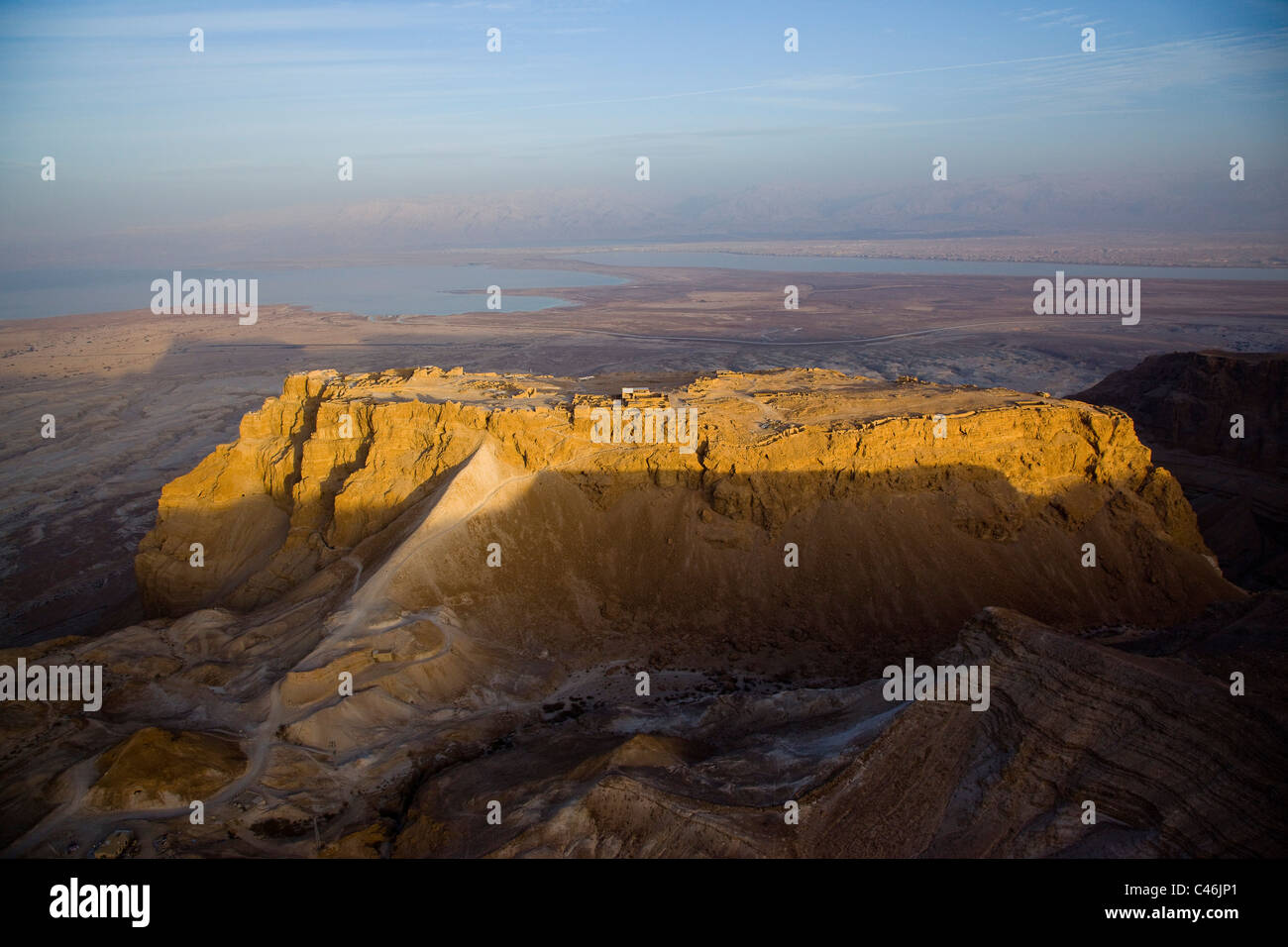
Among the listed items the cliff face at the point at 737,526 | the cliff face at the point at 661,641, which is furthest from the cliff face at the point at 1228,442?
the cliff face at the point at 737,526

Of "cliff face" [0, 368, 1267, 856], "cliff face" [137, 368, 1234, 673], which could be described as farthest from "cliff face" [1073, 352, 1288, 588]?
"cliff face" [137, 368, 1234, 673]

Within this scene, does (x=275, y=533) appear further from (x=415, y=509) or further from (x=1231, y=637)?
(x=1231, y=637)

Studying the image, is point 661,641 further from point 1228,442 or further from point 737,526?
point 1228,442

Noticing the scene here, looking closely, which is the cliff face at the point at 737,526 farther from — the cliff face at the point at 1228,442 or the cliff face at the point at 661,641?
the cliff face at the point at 1228,442

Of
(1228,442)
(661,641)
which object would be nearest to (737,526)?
(661,641)
